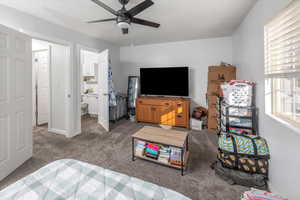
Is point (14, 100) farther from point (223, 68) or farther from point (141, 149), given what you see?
point (223, 68)

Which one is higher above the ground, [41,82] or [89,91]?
[41,82]

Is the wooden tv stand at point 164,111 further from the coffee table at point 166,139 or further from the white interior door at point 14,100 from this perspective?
the white interior door at point 14,100

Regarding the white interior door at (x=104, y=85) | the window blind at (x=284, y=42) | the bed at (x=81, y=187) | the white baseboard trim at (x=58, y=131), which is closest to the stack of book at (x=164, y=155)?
the bed at (x=81, y=187)

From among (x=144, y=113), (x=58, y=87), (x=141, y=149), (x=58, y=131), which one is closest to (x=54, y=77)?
(x=58, y=87)

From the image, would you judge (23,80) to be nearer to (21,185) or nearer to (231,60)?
(21,185)

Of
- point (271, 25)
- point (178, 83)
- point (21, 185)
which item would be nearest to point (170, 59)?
point (178, 83)

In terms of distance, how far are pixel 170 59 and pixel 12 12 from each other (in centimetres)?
348

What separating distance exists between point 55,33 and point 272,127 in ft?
12.8

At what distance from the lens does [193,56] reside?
154 inches

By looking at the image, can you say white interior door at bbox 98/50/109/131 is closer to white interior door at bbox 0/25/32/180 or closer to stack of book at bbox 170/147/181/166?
white interior door at bbox 0/25/32/180

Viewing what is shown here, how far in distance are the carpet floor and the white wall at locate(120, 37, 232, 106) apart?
1447 millimetres

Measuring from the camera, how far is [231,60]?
3.60m

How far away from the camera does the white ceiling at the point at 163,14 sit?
79.4 inches

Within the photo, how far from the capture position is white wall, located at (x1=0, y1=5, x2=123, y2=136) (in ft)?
6.85
